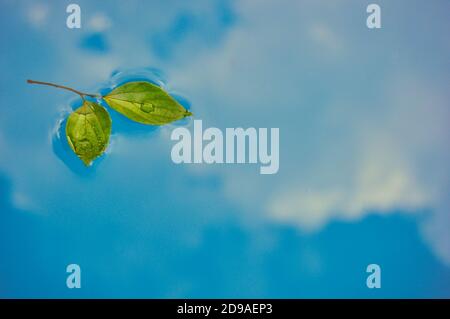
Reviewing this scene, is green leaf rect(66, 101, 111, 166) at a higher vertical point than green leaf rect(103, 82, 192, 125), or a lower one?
lower

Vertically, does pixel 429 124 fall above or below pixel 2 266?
above

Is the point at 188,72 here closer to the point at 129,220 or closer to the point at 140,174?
the point at 140,174

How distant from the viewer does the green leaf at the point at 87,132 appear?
1229 mm

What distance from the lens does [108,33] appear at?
1.22m

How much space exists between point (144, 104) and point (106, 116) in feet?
0.32

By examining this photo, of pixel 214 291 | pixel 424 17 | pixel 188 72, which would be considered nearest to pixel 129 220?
pixel 214 291

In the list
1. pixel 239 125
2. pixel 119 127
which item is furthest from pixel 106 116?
pixel 239 125

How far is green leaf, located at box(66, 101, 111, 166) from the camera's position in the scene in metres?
1.23

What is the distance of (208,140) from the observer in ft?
4.03

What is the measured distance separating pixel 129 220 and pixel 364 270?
1.94ft

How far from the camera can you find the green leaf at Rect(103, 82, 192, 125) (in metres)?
1.23

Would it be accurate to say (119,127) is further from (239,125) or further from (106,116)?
(239,125)

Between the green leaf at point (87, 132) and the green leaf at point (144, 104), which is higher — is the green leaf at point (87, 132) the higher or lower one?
the lower one
